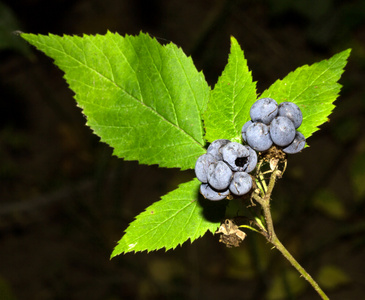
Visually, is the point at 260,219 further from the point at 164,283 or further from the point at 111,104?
the point at 164,283

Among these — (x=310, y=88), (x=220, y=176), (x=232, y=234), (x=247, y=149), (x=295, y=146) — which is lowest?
(x=232, y=234)

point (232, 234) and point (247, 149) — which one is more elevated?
point (247, 149)

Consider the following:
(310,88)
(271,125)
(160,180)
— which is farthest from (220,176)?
(160,180)

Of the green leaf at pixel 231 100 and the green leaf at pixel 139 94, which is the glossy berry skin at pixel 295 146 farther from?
the green leaf at pixel 139 94

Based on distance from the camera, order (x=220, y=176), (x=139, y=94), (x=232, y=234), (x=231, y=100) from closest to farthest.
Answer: (x=220, y=176) → (x=232, y=234) → (x=231, y=100) → (x=139, y=94)

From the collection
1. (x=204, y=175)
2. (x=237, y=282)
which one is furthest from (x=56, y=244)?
(x=204, y=175)

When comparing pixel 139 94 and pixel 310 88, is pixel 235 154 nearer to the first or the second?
pixel 310 88

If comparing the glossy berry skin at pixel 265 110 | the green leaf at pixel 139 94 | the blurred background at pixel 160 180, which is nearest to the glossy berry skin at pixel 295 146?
the glossy berry skin at pixel 265 110

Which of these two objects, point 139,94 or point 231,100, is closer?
point 231,100
